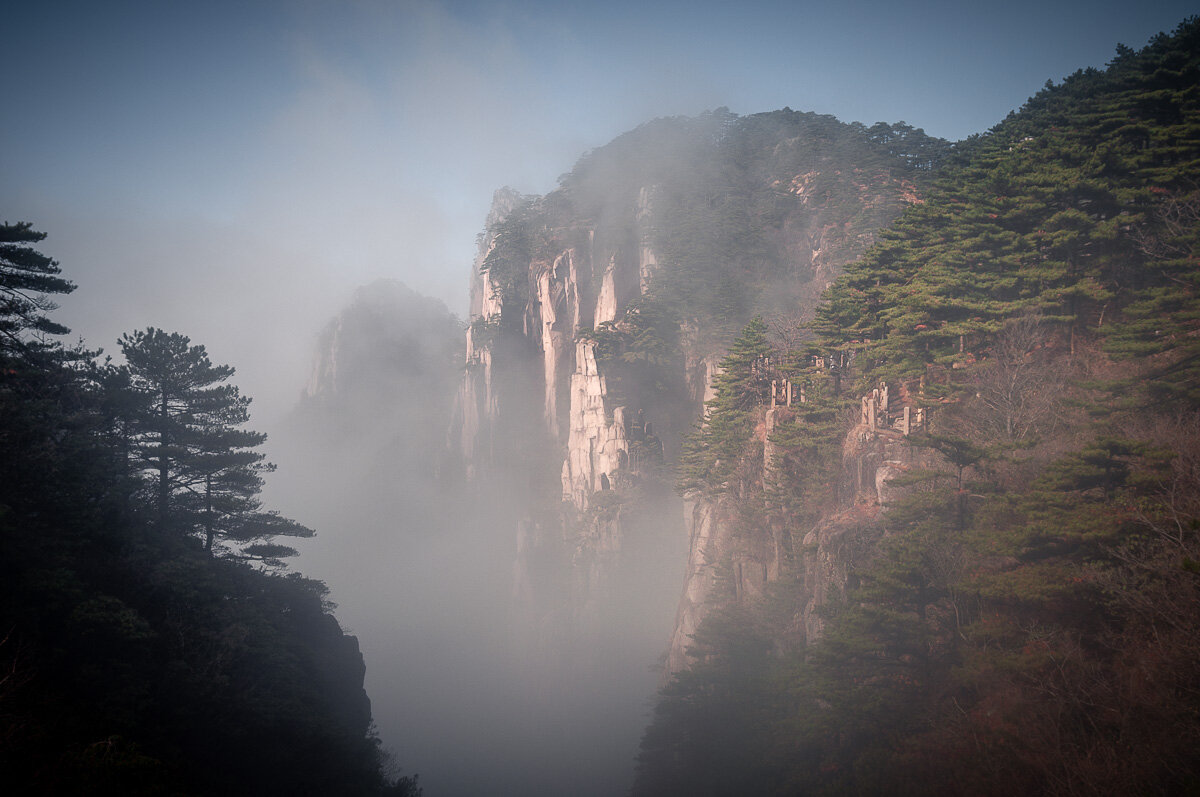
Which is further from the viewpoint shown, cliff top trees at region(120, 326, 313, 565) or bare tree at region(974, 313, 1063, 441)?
cliff top trees at region(120, 326, 313, 565)

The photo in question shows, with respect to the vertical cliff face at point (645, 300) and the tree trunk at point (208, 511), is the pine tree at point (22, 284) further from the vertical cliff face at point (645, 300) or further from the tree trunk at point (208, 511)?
the vertical cliff face at point (645, 300)

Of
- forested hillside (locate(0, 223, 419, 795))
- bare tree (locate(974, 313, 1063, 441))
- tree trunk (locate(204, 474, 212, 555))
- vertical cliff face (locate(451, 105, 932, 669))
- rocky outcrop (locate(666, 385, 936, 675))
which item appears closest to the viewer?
forested hillside (locate(0, 223, 419, 795))

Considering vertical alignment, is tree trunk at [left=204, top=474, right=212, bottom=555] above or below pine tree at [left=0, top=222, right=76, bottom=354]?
below

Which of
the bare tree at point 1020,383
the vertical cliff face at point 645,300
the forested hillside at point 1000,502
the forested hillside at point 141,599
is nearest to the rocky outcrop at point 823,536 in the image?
the forested hillside at point 1000,502

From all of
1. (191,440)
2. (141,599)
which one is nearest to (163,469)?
(191,440)

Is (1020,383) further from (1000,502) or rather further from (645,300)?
(645,300)

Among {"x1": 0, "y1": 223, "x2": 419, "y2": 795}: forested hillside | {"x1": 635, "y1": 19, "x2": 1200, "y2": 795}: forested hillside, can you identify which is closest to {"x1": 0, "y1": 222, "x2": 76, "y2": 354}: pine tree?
{"x1": 0, "y1": 223, "x2": 419, "y2": 795}: forested hillside

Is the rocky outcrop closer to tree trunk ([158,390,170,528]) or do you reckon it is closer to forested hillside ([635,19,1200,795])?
forested hillside ([635,19,1200,795])
